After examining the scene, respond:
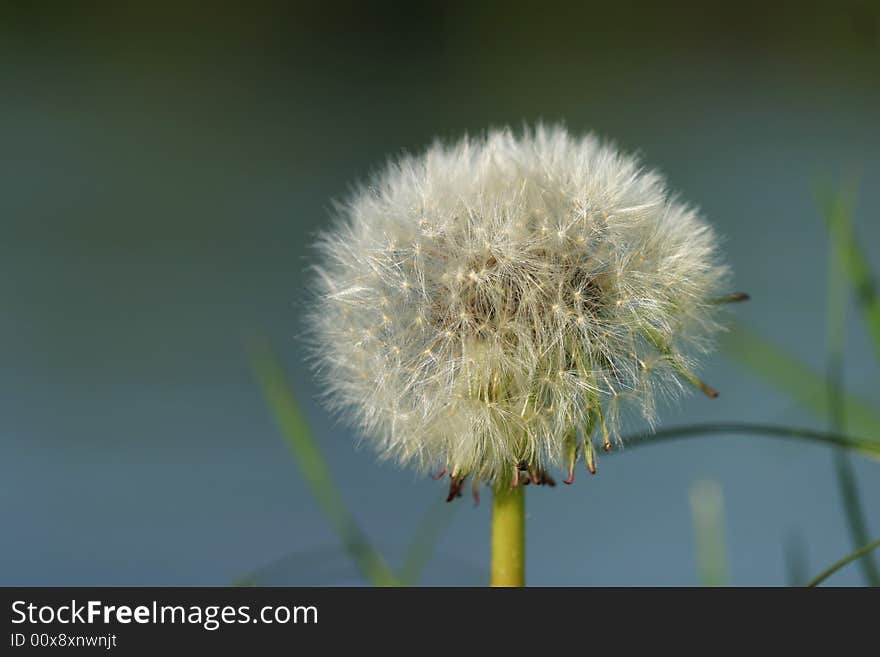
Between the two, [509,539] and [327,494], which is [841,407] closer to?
[509,539]

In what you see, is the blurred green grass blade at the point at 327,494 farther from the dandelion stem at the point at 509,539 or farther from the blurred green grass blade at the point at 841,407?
the blurred green grass blade at the point at 841,407

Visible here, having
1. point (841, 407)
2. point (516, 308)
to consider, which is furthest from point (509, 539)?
point (841, 407)

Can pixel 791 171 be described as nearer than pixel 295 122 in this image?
Yes

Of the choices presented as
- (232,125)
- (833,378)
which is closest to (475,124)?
(232,125)

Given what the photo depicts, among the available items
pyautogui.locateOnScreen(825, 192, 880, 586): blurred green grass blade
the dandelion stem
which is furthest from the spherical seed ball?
pyautogui.locateOnScreen(825, 192, 880, 586): blurred green grass blade

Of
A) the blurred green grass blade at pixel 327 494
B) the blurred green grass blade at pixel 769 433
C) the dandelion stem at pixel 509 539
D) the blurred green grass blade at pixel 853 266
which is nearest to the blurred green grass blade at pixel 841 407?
the blurred green grass blade at pixel 853 266
